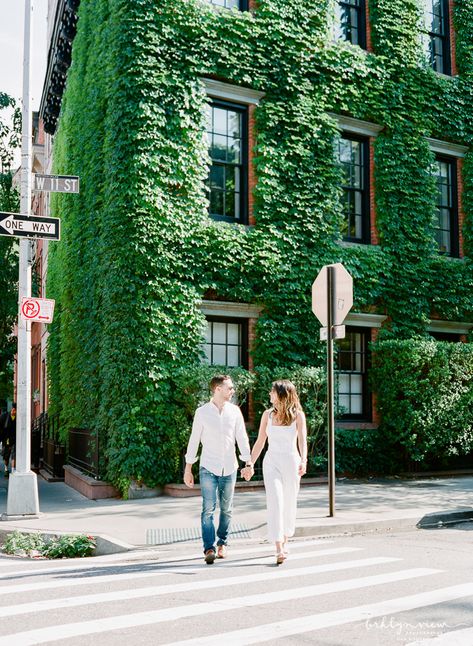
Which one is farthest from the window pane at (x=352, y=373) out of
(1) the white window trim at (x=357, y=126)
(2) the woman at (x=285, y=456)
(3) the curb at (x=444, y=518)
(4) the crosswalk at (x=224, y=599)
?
(2) the woman at (x=285, y=456)

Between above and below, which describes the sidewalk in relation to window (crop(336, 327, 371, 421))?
below

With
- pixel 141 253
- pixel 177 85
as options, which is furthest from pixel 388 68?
pixel 141 253

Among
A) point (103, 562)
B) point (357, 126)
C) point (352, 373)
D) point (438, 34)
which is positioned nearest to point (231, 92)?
point (357, 126)

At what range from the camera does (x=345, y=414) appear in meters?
16.7

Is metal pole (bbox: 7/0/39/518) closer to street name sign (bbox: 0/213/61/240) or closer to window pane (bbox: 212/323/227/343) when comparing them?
street name sign (bbox: 0/213/61/240)

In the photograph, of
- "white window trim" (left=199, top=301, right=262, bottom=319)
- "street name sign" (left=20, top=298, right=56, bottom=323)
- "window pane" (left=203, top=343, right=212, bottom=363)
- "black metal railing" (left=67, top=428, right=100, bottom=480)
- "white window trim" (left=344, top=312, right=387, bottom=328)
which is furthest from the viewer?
"white window trim" (left=344, top=312, right=387, bottom=328)

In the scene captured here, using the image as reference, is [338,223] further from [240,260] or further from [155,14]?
[155,14]

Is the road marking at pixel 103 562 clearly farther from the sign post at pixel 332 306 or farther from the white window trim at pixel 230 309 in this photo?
the white window trim at pixel 230 309

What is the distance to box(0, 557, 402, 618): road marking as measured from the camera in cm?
593

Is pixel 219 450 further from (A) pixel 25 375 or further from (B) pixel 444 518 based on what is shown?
(A) pixel 25 375

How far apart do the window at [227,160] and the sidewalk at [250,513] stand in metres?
5.70

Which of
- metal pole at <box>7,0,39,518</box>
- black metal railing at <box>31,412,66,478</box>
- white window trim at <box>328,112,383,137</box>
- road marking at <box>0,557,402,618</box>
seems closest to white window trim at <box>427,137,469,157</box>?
white window trim at <box>328,112,383,137</box>

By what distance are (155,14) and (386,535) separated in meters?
10.5

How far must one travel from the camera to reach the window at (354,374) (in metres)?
16.7
